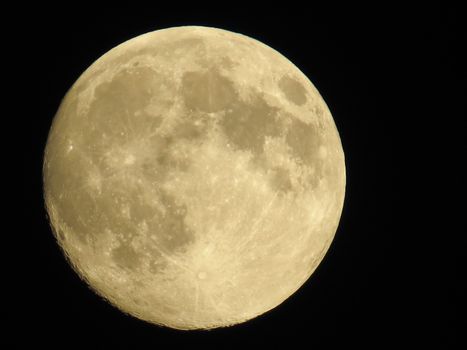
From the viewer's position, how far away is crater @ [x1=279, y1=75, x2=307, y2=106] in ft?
14.7

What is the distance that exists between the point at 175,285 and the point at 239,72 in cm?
195

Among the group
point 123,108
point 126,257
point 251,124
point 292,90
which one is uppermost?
point 292,90

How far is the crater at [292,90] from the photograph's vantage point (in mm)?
4484

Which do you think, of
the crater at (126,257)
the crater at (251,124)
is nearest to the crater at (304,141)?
the crater at (251,124)

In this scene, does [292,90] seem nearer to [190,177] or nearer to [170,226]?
[190,177]

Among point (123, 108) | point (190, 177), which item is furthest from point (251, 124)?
point (123, 108)

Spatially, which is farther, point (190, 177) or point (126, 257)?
point (126, 257)

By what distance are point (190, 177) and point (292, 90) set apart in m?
1.33

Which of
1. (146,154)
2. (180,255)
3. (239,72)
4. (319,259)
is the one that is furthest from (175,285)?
(239,72)

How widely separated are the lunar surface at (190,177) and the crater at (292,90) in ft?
0.04

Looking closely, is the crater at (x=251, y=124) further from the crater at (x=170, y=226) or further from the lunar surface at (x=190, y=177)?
the crater at (x=170, y=226)

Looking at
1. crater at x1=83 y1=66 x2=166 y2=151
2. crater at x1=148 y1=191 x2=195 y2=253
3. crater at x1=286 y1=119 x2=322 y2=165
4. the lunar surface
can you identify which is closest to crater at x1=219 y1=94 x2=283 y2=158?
the lunar surface

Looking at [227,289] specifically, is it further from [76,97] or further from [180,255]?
[76,97]

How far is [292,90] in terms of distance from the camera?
454 cm
